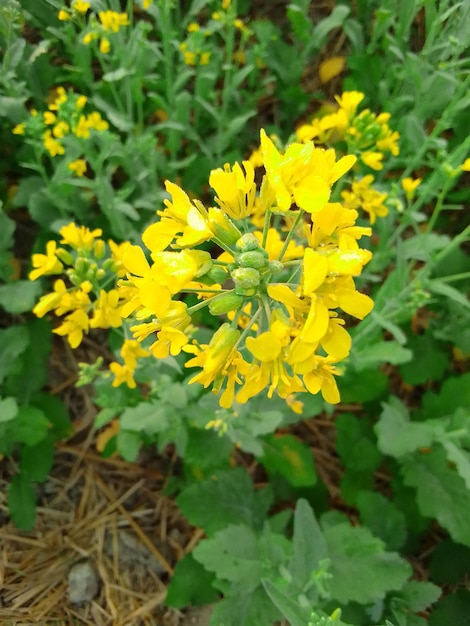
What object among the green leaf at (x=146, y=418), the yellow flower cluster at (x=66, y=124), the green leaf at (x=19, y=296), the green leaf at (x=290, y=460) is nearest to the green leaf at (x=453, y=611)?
the green leaf at (x=290, y=460)

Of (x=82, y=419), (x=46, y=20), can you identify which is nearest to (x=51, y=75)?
(x=46, y=20)

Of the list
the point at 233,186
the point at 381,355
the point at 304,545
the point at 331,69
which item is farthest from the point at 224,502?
the point at 331,69

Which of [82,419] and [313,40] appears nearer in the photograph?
[82,419]

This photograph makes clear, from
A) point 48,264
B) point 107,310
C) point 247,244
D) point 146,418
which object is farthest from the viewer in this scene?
point 146,418

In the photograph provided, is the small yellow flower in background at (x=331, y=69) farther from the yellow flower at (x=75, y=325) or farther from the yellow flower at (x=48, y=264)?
the yellow flower at (x=75, y=325)

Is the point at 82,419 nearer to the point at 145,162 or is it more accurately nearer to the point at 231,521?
the point at 231,521

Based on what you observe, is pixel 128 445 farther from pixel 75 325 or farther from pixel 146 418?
pixel 75 325
